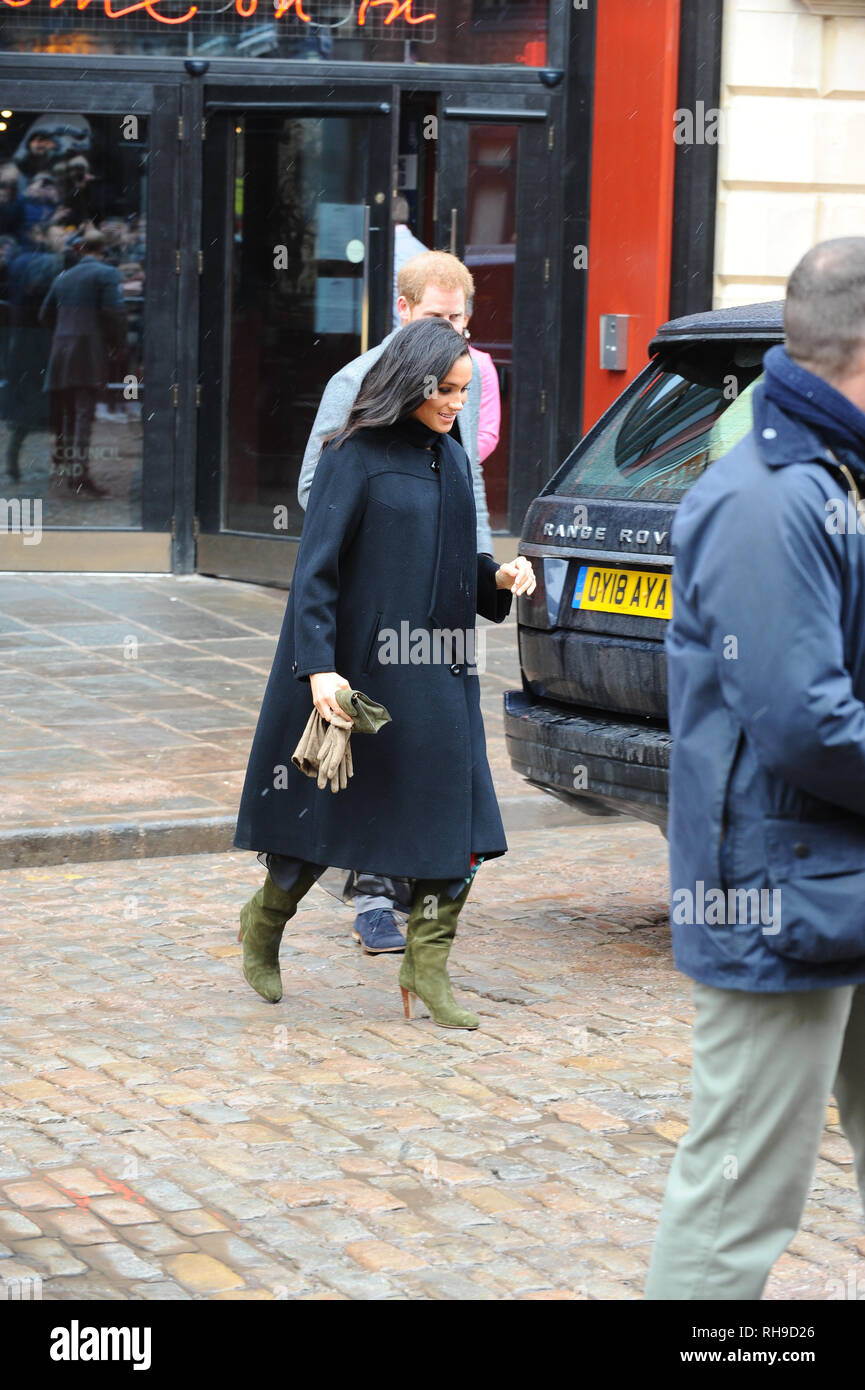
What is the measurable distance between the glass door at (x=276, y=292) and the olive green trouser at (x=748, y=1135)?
9.20 meters

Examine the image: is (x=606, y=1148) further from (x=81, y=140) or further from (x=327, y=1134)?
(x=81, y=140)

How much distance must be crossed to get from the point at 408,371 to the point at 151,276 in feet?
24.4

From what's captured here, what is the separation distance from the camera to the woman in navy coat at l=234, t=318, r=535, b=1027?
4977 mm

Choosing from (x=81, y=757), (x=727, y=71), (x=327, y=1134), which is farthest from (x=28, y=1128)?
(x=727, y=71)

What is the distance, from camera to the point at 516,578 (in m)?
5.14

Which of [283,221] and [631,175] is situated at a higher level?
[631,175]

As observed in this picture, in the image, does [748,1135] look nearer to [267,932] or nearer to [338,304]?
[267,932]

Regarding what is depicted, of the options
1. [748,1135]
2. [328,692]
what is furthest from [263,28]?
[748,1135]

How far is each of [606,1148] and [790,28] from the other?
9109mm

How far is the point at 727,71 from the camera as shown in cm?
1181

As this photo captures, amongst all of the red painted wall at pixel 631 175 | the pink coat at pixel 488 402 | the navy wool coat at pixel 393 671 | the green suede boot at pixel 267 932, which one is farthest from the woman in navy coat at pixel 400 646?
the red painted wall at pixel 631 175

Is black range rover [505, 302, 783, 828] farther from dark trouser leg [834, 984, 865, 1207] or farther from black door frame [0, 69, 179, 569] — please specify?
black door frame [0, 69, 179, 569]

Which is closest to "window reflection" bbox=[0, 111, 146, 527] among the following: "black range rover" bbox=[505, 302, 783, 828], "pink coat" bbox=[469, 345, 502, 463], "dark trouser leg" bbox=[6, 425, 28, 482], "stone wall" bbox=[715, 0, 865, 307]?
"dark trouser leg" bbox=[6, 425, 28, 482]

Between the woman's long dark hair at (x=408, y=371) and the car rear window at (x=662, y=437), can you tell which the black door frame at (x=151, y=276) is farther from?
the woman's long dark hair at (x=408, y=371)
